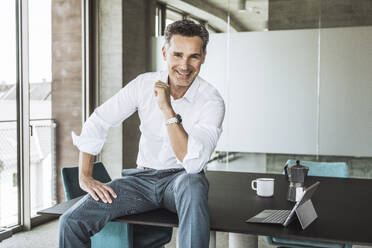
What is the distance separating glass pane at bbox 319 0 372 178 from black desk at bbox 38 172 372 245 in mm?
2257

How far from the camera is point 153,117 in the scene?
85.6 inches

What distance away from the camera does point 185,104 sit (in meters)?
2.18

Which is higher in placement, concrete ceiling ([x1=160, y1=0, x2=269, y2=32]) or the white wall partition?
concrete ceiling ([x1=160, y1=0, x2=269, y2=32])

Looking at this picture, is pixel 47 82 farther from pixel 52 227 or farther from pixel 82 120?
pixel 52 227

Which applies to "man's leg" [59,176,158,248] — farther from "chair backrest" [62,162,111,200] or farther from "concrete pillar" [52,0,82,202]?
"concrete pillar" [52,0,82,202]

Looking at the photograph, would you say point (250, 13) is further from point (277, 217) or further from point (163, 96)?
point (277, 217)

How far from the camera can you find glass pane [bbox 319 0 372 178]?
4.59m

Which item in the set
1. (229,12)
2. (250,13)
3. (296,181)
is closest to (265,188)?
(296,181)

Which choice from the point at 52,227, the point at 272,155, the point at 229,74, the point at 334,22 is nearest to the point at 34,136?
the point at 52,227

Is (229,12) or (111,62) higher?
(229,12)

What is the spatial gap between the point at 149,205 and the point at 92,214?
25 centimetres

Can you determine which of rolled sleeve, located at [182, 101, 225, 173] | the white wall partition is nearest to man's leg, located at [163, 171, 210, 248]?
rolled sleeve, located at [182, 101, 225, 173]

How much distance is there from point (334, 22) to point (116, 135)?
9.08 ft

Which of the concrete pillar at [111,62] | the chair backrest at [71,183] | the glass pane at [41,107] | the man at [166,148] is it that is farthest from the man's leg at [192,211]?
the concrete pillar at [111,62]
